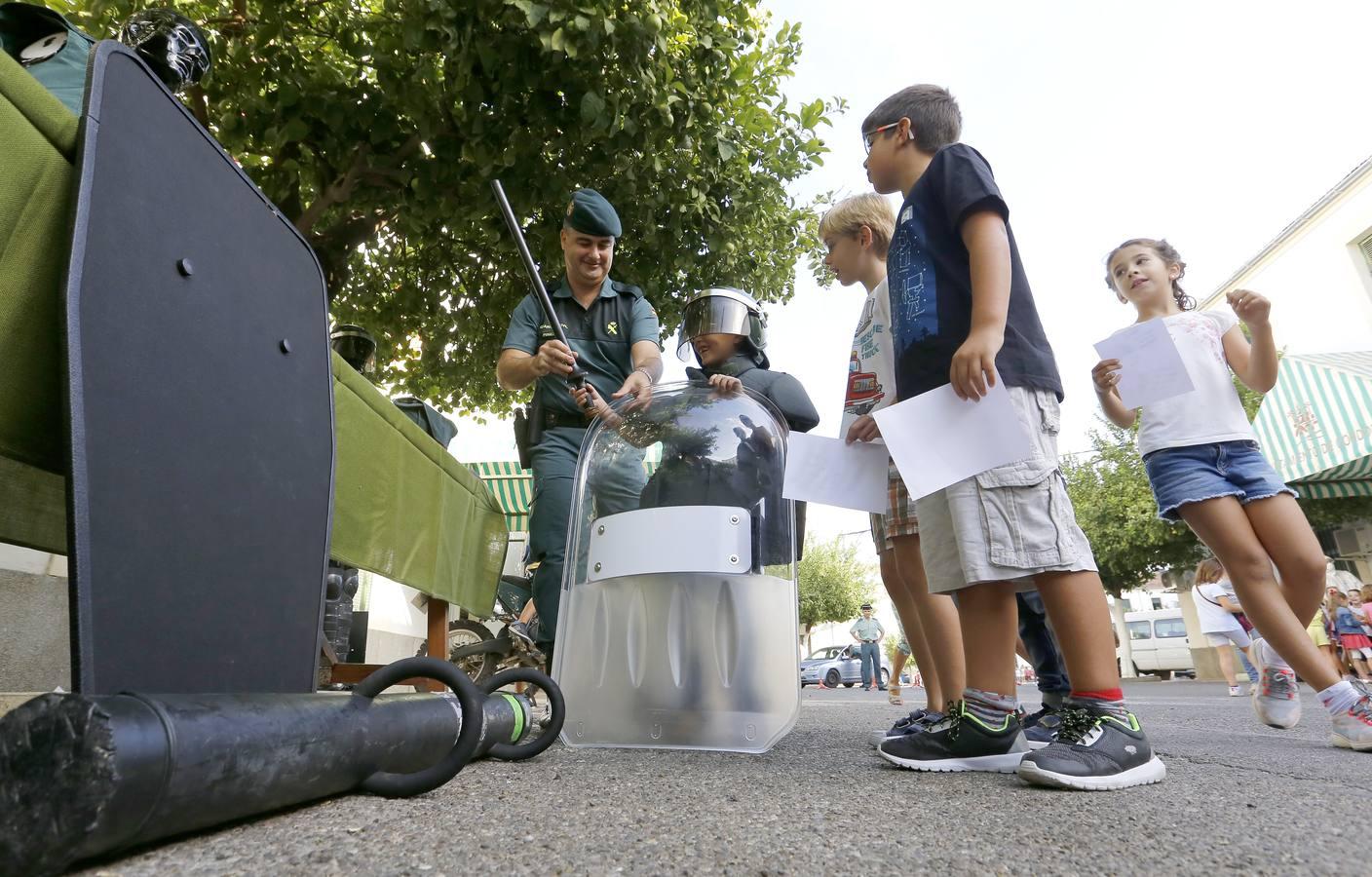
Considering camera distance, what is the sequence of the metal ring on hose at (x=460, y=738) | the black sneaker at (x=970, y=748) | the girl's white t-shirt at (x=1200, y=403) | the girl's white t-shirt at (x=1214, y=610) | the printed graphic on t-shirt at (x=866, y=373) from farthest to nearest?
1. the girl's white t-shirt at (x=1214, y=610)
2. the printed graphic on t-shirt at (x=866, y=373)
3. the girl's white t-shirt at (x=1200, y=403)
4. the black sneaker at (x=970, y=748)
5. the metal ring on hose at (x=460, y=738)

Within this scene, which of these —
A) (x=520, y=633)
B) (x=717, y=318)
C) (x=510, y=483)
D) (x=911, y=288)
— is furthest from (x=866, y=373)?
(x=510, y=483)

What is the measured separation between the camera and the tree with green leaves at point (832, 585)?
118 feet

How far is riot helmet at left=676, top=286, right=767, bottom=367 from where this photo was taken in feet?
10.00

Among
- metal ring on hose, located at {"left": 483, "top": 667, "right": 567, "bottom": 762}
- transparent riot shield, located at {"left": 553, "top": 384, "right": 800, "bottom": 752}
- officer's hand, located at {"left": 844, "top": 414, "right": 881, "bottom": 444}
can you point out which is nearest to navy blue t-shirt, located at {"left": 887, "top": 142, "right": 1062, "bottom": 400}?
officer's hand, located at {"left": 844, "top": 414, "right": 881, "bottom": 444}

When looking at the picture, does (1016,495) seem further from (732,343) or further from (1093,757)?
(732,343)

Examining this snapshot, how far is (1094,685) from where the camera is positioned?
60.4 inches

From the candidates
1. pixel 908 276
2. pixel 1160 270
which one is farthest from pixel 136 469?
pixel 1160 270

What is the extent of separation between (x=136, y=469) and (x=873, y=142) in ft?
6.22

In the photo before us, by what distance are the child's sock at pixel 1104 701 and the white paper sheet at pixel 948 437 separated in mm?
473

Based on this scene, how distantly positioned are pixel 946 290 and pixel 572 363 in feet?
4.00

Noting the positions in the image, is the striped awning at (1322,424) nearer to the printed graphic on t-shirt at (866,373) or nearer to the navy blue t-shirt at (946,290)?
the printed graphic on t-shirt at (866,373)

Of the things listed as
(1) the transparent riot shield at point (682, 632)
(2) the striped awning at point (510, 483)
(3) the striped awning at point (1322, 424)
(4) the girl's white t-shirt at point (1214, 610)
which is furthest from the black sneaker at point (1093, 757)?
(3) the striped awning at point (1322, 424)

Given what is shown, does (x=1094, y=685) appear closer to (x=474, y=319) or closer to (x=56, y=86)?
(x=56, y=86)

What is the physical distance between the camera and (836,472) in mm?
2209
